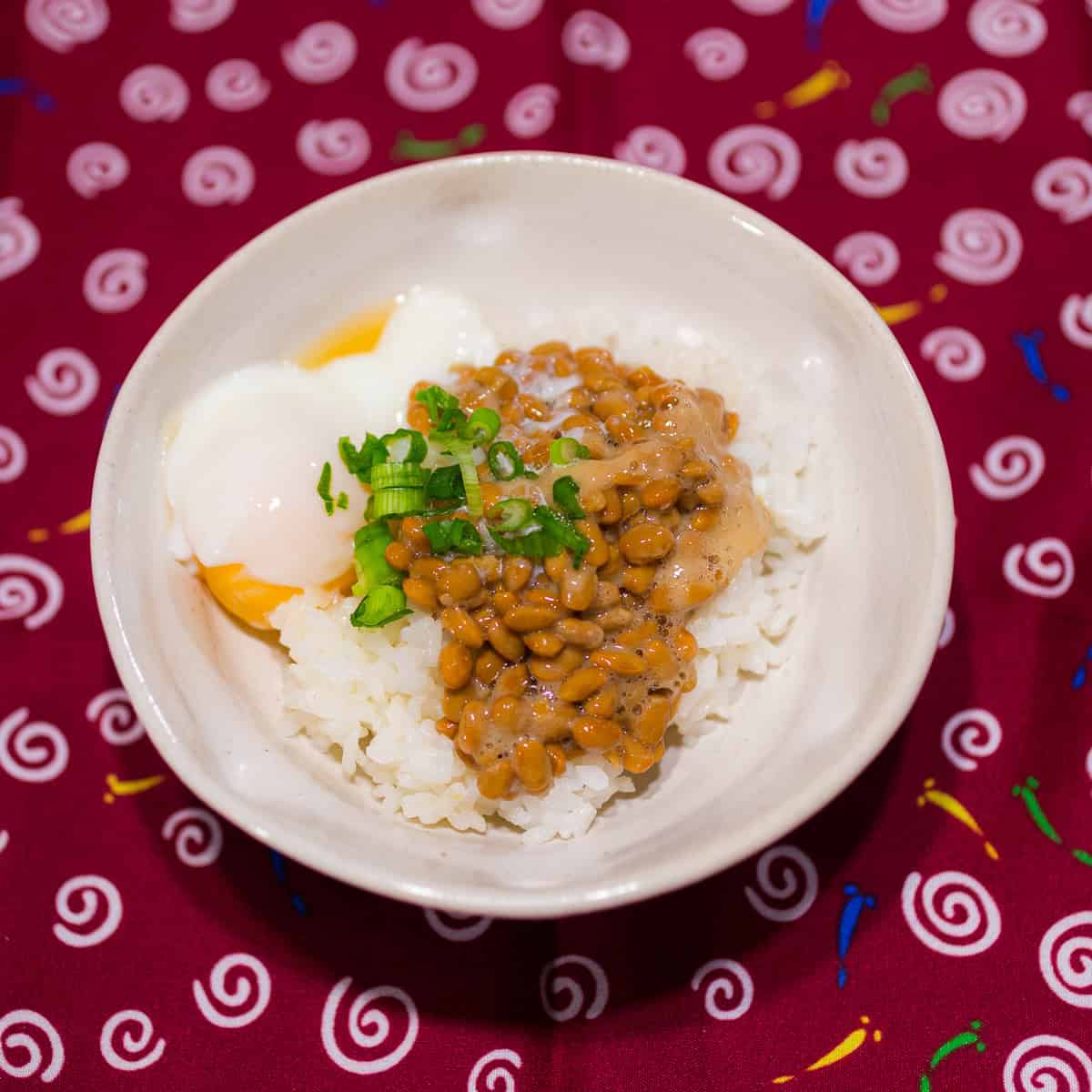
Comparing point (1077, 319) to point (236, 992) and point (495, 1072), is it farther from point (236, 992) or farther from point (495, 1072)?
point (236, 992)

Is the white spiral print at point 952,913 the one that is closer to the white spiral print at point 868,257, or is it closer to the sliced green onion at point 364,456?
the sliced green onion at point 364,456

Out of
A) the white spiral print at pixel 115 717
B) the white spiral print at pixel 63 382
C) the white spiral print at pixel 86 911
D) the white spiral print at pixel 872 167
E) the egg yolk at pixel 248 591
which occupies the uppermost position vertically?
the white spiral print at pixel 872 167

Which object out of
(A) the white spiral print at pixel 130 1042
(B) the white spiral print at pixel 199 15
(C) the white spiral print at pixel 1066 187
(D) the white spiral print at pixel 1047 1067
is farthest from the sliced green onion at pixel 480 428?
(B) the white spiral print at pixel 199 15

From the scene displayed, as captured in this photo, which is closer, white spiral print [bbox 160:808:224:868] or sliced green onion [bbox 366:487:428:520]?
sliced green onion [bbox 366:487:428:520]

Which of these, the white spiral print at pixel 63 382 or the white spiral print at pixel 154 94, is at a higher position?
the white spiral print at pixel 154 94

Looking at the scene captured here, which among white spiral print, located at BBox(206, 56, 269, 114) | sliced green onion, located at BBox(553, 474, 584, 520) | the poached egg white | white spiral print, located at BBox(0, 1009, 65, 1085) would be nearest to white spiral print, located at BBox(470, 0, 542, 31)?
white spiral print, located at BBox(206, 56, 269, 114)

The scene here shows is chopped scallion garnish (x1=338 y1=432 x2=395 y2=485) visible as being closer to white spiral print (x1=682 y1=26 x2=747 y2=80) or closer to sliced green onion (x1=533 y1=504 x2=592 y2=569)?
sliced green onion (x1=533 y1=504 x2=592 y2=569)

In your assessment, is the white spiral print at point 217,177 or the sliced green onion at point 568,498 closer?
the sliced green onion at point 568,498

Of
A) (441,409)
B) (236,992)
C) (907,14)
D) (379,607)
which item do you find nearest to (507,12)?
(907,14)

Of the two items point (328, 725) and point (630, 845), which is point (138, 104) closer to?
point (328, 725)
